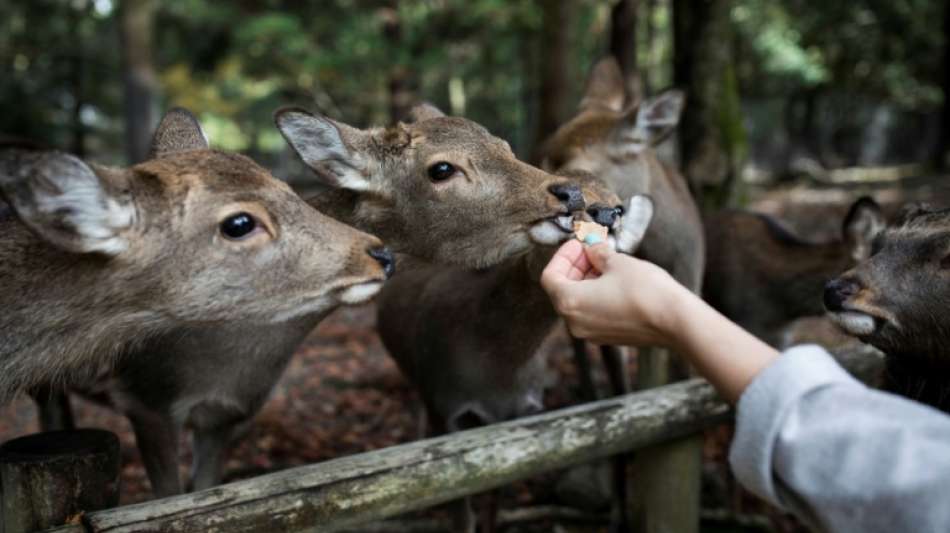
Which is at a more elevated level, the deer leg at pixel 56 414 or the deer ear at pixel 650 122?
the deer ear at pixel 650 122

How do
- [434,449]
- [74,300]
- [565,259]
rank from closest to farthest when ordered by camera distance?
[565,259], [74,300], [434,449]

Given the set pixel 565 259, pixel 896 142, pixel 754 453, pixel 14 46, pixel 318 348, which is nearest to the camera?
pixel 754 453

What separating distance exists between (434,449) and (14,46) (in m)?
20.7

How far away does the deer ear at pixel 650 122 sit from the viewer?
6336 mm

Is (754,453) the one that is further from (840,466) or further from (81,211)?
(81,211)

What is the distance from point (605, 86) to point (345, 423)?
12.8ft

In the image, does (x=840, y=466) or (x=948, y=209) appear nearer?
(x=840, y=466)

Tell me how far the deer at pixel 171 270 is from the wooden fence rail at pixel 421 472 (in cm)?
70

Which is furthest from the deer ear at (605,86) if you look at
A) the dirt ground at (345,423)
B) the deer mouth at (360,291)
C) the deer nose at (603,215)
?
the deer mouth at (360,291)

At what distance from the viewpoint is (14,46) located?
20.7 meters

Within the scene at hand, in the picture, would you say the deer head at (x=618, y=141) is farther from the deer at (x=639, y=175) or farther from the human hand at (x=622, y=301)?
the human hand at (x=622, y=301)

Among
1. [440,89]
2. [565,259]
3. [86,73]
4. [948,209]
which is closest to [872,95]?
[440,89]

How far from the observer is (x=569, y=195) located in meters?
4.03

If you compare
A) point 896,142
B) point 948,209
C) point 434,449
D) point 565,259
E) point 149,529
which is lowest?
point 896,142
